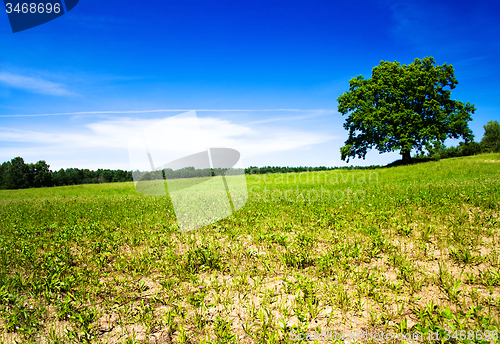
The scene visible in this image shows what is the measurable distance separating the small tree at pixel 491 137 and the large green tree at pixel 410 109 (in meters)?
58.1

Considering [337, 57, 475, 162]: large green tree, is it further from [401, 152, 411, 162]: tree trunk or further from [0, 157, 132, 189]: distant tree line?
[0, 157, 132, 189]: distant tree line

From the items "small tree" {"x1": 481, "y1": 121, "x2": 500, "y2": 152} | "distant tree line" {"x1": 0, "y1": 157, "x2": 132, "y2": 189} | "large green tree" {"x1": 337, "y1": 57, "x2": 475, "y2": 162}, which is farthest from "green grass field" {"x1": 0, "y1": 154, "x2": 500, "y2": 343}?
"small tree" {"x1": 481, "y1": 121, "x2": 500, "y2": 152}

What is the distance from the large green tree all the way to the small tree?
58.1 m

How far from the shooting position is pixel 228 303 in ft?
9.88

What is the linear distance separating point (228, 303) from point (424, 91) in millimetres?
36709

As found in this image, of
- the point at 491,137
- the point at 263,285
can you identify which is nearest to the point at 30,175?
the point at 263,285

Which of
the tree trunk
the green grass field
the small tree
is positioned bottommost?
the green grass field

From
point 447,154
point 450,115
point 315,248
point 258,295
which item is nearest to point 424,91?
point 450,115

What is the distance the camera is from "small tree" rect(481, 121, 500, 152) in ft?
227

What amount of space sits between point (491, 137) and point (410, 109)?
67.3 meters

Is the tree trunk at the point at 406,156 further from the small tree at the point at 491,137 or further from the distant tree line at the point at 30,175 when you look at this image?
the distant tree line at the point at 30,175

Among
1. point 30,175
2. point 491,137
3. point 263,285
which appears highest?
point 30,175

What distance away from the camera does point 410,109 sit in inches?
1170

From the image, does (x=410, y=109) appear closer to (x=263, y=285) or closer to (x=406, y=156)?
(x=406, y=156)
